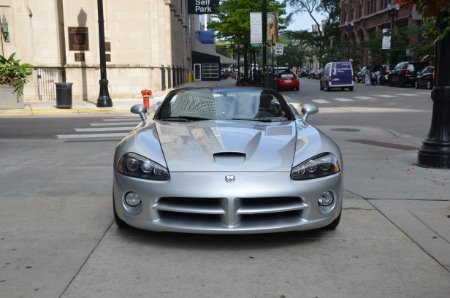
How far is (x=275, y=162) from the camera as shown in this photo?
4215 millimetres

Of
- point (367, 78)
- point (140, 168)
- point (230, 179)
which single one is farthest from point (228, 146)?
point (367, 78)

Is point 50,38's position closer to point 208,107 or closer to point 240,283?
point 208,107

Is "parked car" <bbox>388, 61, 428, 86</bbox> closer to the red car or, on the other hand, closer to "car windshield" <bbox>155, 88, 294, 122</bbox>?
the red car

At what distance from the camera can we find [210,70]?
63.0 metres

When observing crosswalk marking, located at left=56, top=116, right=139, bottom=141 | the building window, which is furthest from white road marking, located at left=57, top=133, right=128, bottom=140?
the building window

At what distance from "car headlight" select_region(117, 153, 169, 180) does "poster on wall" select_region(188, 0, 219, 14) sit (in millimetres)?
46043

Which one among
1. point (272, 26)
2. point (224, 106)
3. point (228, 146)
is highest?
point (272, 26)

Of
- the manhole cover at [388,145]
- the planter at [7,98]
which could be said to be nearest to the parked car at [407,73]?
the planter at [7,98]

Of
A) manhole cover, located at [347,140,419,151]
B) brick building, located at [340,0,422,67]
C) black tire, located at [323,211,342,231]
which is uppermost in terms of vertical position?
brick building, located at [340,0,422,67]

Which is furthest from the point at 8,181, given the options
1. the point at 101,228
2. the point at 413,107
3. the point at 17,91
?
the point at 413,107

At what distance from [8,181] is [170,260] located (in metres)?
3.90

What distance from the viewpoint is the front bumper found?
4.01 meters

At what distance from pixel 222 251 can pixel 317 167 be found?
3.46 ft

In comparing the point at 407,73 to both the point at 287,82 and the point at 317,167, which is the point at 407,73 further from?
the point at 317,167
